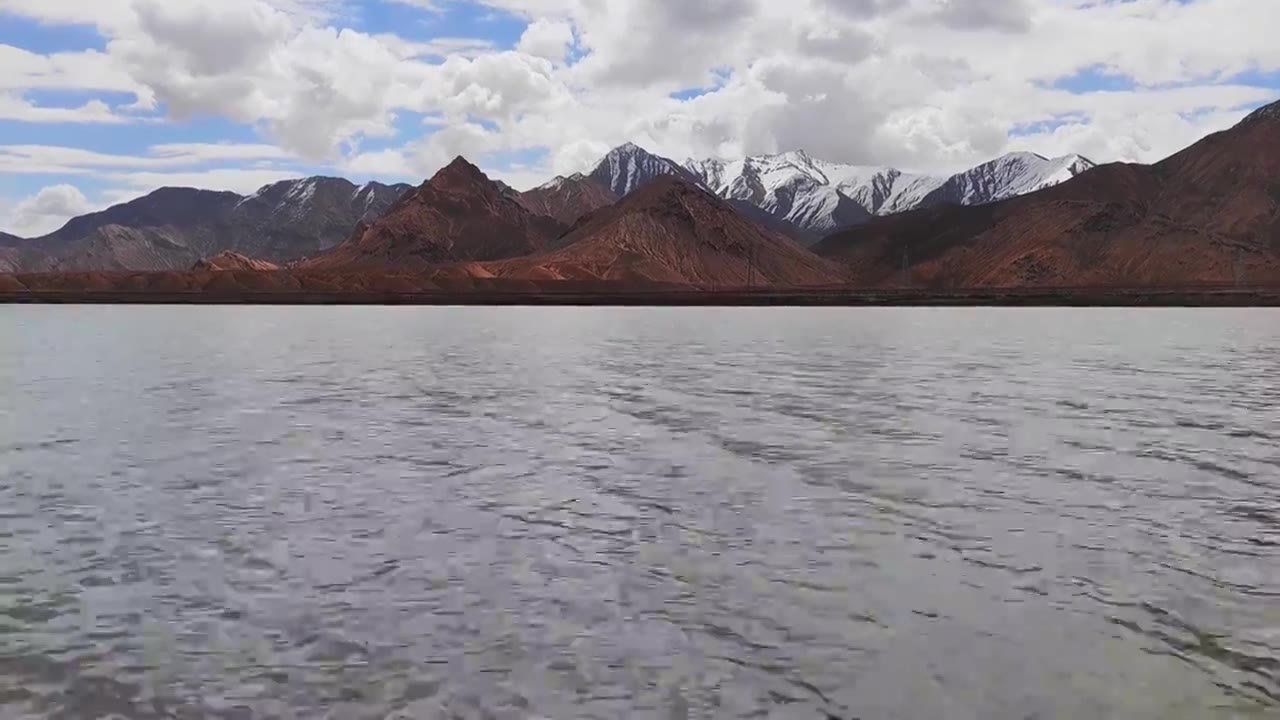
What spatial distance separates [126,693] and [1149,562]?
12738 mm

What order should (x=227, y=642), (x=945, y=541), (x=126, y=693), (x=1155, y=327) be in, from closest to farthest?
(x=126, y=693)
(x=227, y=642)
(x=945, y=541)
(x=1155, y=327)

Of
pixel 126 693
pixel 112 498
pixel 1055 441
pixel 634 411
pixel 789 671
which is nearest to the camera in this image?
pixel 126 693

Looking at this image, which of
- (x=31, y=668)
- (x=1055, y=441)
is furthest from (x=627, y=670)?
(x=1055, y=441)

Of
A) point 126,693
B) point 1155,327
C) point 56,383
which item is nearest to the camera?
point 126,693

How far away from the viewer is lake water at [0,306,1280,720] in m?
10.4

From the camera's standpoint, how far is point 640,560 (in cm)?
1522

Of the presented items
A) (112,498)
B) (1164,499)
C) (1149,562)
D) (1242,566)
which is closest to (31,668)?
(112,498)

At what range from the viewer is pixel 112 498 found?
63.9 ft

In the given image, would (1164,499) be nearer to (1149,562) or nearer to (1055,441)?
(1149,562)

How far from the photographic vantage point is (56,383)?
1758 inches

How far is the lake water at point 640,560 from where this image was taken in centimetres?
1038

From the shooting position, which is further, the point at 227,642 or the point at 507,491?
the point at 507,491

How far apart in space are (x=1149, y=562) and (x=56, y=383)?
141ft

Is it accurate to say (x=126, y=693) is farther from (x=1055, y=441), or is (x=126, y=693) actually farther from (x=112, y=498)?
(x=1055, y=441)
